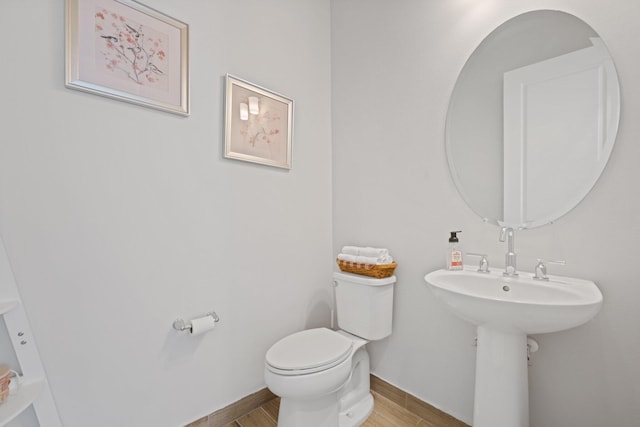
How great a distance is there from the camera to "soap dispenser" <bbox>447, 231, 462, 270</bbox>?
1.29m

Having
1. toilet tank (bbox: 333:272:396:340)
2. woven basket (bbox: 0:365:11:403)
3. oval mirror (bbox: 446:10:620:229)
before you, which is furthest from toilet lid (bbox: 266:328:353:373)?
oval mirror (bbox: 446:10:620:229)

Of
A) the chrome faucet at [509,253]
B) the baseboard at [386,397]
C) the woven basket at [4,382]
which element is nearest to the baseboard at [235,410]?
the baseboard at [386,397]

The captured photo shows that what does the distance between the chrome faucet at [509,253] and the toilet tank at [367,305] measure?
56cm

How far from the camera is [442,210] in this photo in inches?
56.1

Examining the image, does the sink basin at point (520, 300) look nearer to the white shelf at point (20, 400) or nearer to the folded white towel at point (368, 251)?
the folded white towel at point (368, 251)

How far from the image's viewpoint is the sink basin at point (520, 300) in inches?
32.6

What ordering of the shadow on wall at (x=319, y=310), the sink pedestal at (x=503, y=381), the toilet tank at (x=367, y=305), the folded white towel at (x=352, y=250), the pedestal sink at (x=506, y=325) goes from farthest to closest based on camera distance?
1. the shadow on wall at (x=319, y=310)
2. the folded white towel at (x=352, y=250)
3. the toilet tank at (x=367, y=305)
4. the sink pedestal at (x=503, y=381)
5. the pedestal sink at (x=506, y=325)

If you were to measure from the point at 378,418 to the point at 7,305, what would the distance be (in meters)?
1.65

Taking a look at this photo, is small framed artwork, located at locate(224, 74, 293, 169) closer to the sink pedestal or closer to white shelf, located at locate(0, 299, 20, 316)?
white shelf, located at locate(0, 299, 20, 316)

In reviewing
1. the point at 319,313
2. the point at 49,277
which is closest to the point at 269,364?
the point at 319,313

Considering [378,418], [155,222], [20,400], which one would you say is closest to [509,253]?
[378,418]

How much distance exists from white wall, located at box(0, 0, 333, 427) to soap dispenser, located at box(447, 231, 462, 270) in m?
0.87

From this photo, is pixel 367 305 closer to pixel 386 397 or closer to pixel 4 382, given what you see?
pixel 386 397

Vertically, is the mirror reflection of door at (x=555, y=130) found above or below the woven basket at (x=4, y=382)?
above
